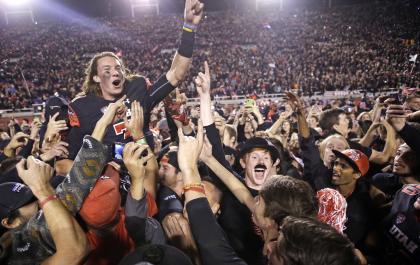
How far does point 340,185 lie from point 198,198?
1.93 metres

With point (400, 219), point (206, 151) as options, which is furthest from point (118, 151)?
point (400, 219)

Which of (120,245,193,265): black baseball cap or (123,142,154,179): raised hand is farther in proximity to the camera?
(123,142,154,179): raised hand

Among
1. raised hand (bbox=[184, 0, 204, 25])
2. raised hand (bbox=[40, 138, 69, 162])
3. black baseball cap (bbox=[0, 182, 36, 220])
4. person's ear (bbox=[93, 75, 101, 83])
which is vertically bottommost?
black baseball cap (bbox=[0, 182, 36, 220])

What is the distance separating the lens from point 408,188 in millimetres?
2586

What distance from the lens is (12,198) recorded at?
2229 millimetres

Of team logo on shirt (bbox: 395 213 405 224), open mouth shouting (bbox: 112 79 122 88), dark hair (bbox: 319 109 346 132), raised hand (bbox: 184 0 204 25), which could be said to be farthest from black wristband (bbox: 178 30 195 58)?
dark hair (bbox: 319 109 346 132)

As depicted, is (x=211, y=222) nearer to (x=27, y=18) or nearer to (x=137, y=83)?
(x=137, y=83)

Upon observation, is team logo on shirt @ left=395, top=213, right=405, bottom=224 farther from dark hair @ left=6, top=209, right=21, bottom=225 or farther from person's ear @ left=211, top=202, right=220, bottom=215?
dark hair @ left=6, top=209, right=21, bottom=225

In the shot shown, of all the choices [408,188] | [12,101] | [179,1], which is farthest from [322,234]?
[179,1]

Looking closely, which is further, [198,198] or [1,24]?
[1,24]

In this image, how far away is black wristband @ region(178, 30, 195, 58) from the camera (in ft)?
10.4

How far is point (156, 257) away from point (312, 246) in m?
0.65

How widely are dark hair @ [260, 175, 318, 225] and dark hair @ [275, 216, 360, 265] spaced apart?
298 millimetres

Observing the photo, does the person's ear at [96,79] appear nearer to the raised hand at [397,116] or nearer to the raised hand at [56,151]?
the raised hand at [56,151]
